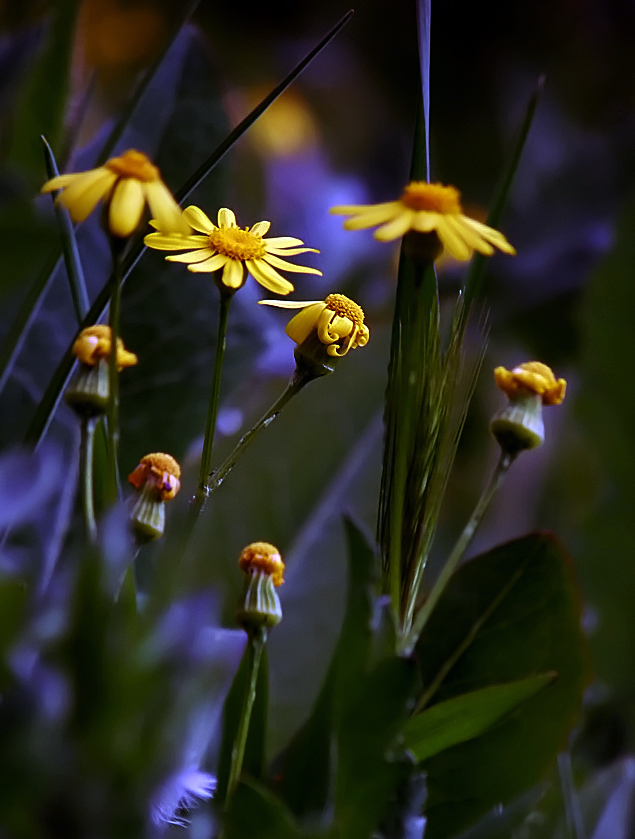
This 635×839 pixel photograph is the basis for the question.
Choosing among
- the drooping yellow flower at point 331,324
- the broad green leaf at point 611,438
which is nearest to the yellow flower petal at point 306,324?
the drooping yellow flower at point 331,324

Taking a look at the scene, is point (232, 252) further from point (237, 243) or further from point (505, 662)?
point (505, 662)

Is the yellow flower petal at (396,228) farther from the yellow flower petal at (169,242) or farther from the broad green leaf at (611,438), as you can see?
the broad green leaf at (611,438)

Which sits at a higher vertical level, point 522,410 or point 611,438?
point 611,438

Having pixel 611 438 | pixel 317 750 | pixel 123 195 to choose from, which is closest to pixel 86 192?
pixel 123 195

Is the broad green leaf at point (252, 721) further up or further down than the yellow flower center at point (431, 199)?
further down

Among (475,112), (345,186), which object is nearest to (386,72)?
(475,112)

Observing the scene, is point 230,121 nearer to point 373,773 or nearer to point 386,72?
point 373,773
